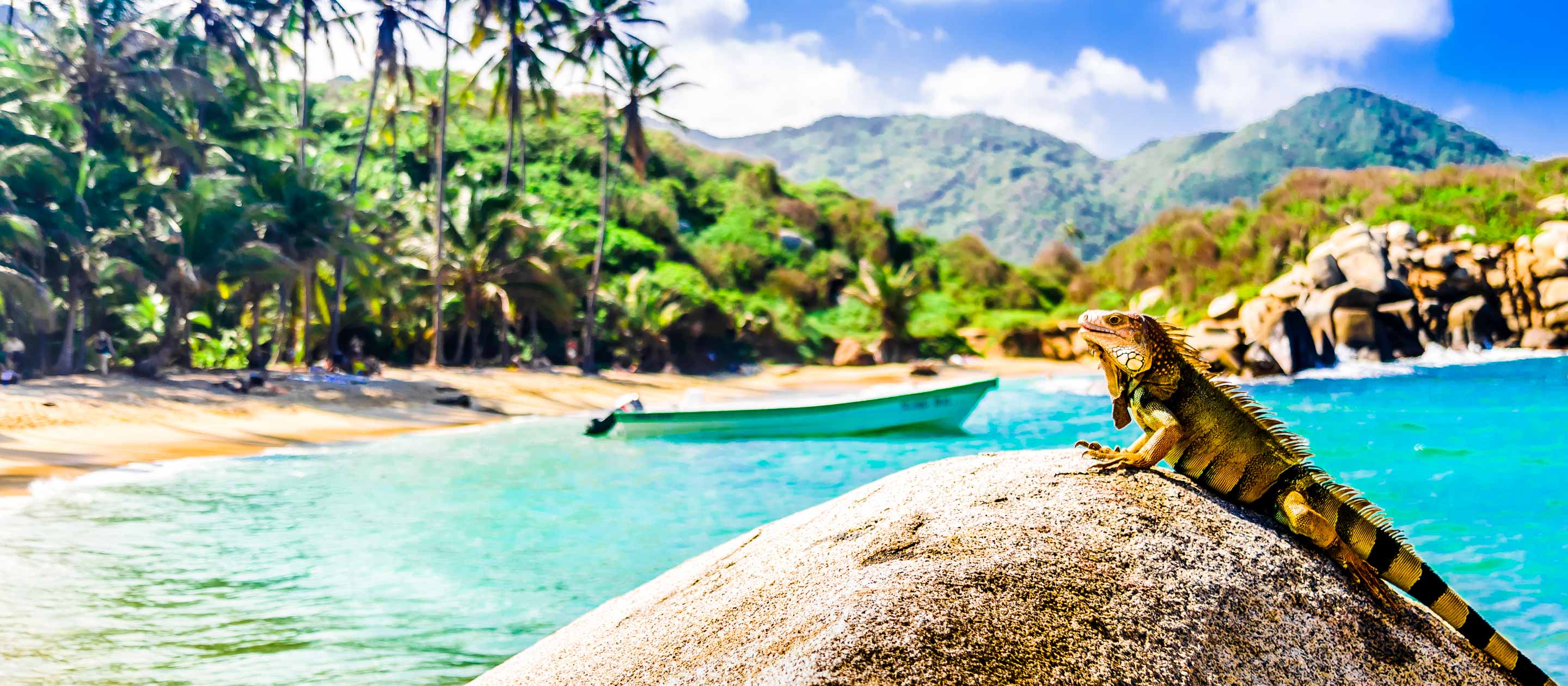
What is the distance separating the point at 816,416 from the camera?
18.6 meters

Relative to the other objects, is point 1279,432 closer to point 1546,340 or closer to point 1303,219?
point 1546,340

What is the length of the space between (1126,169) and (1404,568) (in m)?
188

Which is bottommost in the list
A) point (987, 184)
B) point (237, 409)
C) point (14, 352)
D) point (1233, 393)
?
point (237, 409)

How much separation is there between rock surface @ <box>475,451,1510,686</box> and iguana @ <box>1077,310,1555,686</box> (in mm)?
79

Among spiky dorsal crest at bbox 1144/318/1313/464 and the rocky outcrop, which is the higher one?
the rocky outcrop

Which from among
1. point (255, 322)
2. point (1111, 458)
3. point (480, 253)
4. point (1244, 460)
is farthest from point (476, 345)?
point (1244, 460)

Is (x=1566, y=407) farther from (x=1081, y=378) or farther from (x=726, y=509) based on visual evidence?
(x=726, y=509)

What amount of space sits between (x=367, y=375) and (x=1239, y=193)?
449 ft

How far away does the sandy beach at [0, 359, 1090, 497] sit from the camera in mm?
15242

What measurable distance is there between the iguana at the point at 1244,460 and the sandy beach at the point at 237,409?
13.2 m

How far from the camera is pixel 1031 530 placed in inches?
128

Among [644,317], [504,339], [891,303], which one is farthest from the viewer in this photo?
[891,303]

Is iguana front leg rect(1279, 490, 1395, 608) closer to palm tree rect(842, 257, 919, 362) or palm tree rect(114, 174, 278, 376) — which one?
palm tree rect(114, 174, 278, 376)

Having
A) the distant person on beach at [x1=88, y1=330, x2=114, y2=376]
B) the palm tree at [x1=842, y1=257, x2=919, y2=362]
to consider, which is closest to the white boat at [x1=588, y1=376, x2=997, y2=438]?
the distant person on beach at [x1=88, y1=330, x2=114, y2=376]
